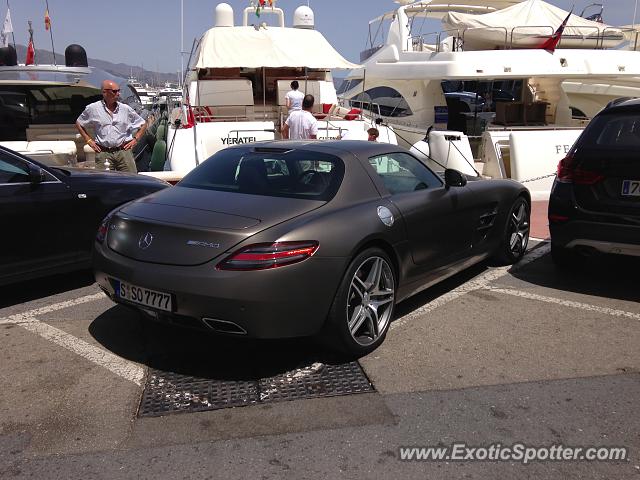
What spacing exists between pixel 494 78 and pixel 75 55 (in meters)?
9.75

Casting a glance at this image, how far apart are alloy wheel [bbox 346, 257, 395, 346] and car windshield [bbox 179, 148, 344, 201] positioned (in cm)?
54

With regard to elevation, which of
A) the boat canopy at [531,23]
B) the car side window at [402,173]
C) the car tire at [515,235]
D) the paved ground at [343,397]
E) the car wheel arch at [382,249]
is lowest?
the paved ground at [343,397]

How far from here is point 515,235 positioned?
605 centimetres

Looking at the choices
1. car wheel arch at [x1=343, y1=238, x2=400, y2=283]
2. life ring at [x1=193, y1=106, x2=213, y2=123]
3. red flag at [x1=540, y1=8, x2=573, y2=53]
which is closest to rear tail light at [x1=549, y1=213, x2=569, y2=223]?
car wheel arch at [x1=343, y1=238, x2=400, y2=283]

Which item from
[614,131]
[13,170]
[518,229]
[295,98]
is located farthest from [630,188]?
[295,98]

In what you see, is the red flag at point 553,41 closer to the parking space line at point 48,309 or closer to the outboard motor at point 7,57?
the outboard motor at point 7,57

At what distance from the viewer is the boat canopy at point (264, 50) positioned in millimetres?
12062

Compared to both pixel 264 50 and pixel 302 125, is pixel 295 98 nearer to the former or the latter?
pixel 302 125

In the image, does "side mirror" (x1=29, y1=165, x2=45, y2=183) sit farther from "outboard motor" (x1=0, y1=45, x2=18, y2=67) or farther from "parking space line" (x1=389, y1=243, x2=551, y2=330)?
"outboard motor" (x1=0, y1=45, x2=18, y2=67)

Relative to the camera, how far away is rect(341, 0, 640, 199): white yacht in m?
12.8

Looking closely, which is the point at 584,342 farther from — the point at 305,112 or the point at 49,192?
the point at 305,112

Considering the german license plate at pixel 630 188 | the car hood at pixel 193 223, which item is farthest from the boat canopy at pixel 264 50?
the car hood at pixel 193 223

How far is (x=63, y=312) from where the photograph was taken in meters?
4.71

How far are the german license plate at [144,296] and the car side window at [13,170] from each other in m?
1.80
